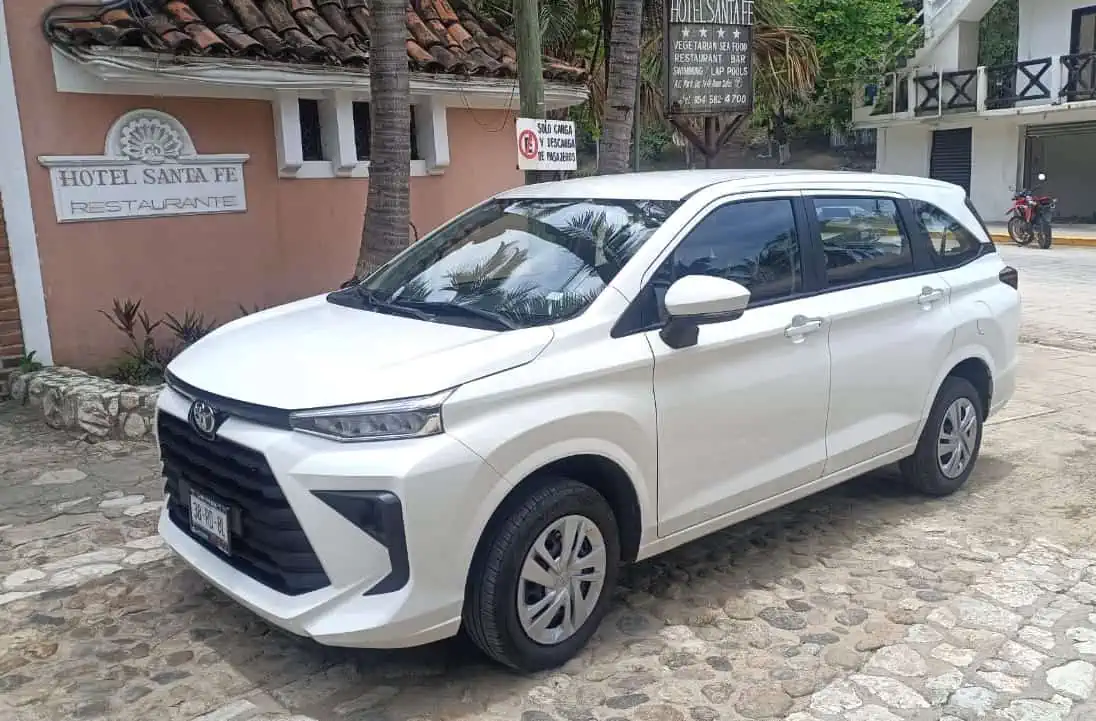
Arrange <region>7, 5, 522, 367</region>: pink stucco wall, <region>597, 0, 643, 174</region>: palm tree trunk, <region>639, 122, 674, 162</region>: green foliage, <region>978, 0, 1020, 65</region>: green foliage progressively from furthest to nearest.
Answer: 1. <region>639, 122, 674, 162</region>: green foliage
2. <region>978, 0, 1020, 65</region>: green foliage
3. <region>597, 0, 643, 174</region>: palm tree trunk
4. <region>7, 5, 522, 367</region>: pink stucco wall

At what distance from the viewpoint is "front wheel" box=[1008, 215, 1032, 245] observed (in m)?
19.6

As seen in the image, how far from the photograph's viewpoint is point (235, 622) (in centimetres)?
392

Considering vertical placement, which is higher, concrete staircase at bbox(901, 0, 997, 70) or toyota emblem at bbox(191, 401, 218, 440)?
concrete staircase at bbox(901, 0, 997, 70)

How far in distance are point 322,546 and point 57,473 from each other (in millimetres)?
3562

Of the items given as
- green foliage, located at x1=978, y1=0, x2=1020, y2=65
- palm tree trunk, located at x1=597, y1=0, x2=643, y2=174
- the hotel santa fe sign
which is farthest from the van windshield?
green foliage, located at x1=978, y1=0, x2=1020, y2=65

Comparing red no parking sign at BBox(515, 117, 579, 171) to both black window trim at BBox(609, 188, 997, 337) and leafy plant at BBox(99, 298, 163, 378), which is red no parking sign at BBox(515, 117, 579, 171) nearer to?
black window trim at BBox(609, 188, 997, 337)

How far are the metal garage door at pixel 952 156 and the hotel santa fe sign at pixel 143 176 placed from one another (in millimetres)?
22473

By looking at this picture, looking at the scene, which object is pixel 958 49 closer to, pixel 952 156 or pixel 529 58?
pixel 952 156

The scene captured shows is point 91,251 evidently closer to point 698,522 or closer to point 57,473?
point 57,473

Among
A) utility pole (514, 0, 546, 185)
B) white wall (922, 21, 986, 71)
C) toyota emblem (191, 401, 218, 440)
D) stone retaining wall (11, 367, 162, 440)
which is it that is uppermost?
white wall (922, 21, 986, 71)

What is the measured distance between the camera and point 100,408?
633cm

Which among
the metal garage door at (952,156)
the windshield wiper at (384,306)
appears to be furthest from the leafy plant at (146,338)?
the metal garage door at (952,156)

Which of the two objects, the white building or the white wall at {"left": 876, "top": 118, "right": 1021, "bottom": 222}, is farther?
the white wall at {"left": 876, "top": 118, "right": 1021, "bottom": 222}

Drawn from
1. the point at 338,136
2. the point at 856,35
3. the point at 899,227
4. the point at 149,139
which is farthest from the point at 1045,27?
the point at 149,139
